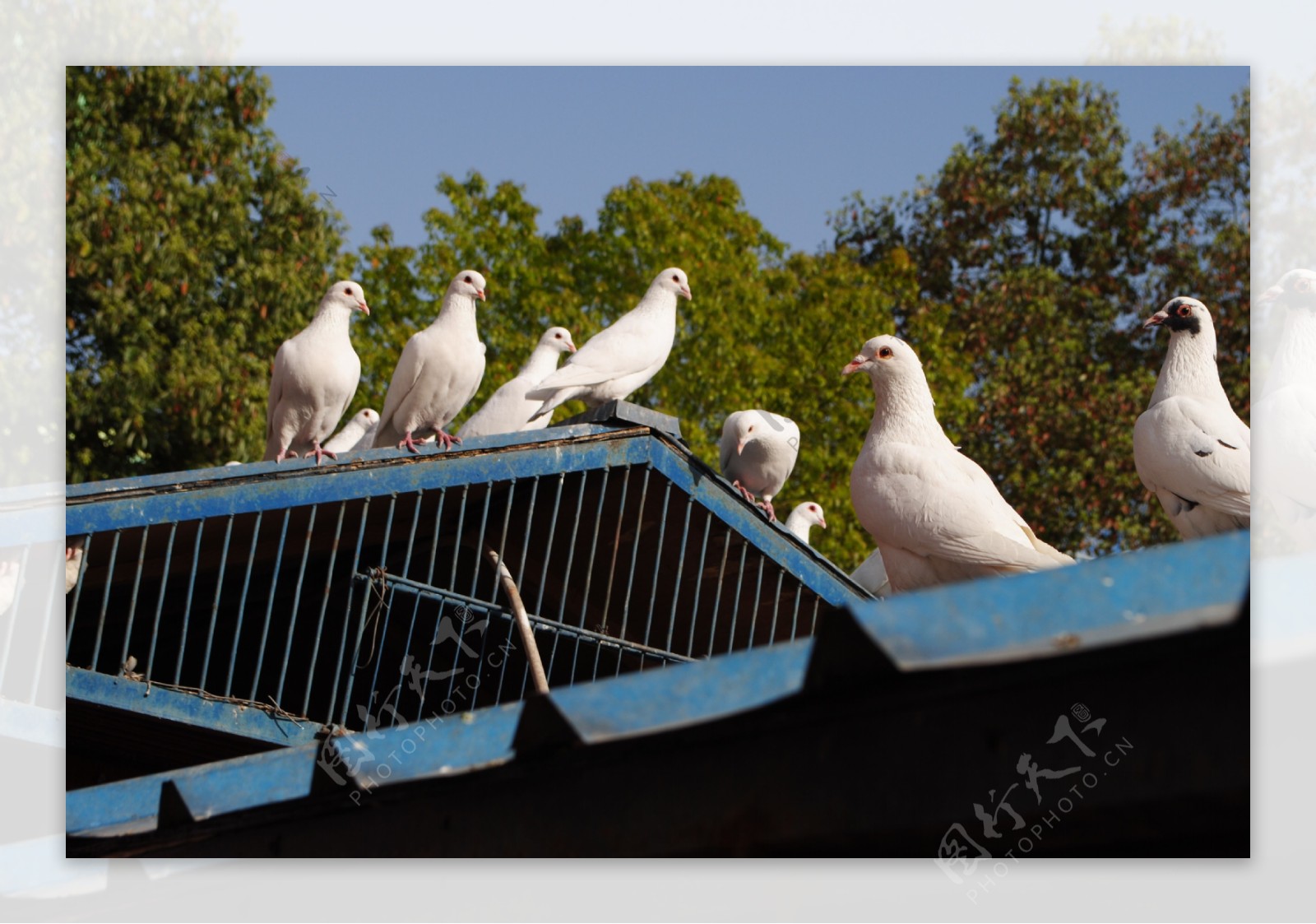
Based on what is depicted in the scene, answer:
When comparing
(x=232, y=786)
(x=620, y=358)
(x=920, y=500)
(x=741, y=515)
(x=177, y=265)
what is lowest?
(x=232, y=786)

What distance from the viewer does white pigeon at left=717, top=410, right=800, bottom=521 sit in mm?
4367

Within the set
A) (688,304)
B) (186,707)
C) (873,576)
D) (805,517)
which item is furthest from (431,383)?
(688,304)

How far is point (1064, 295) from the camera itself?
415 inches

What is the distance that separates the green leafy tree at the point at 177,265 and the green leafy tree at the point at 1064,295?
4848 millimetres

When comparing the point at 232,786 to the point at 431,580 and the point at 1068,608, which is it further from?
the point at 431,580

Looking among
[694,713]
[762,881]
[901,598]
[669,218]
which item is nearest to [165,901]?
[762,881]

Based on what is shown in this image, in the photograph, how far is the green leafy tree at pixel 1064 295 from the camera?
9.64 meters

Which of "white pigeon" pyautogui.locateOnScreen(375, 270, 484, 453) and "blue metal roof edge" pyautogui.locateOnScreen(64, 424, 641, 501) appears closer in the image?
"blue metal roof edge" pyautogui.locateOnScreen(64, 424, 641, 501)

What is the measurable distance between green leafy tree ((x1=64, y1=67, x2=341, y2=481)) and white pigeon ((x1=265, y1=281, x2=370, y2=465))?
4.52 feet

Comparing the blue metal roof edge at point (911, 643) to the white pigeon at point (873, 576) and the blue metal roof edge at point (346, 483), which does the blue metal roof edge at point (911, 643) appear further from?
the white pigeon at point (873, 576)

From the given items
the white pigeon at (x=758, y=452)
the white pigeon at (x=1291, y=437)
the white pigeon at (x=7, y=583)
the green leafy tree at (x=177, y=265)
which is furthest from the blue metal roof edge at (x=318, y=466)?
the green leafy tree at (x=177, y=265)

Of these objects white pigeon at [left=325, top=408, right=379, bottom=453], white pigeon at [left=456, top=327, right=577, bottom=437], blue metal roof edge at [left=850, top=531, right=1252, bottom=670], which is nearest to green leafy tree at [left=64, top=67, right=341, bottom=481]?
white pigeon at [left=325, top=408, right=379, bottom=453]

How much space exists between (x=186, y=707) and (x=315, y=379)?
117 cm

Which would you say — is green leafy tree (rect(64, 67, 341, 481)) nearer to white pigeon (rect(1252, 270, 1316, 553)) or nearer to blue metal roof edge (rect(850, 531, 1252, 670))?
white pigeon (rect(1252, 270, 1316, 553))
